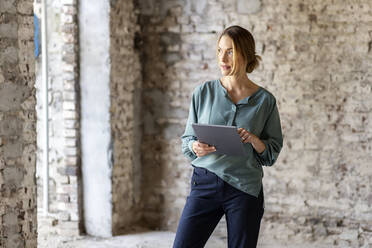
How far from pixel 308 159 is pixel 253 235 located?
181cm

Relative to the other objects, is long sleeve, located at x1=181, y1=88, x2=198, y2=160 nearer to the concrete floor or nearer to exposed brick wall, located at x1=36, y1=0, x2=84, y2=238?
the concrete floor

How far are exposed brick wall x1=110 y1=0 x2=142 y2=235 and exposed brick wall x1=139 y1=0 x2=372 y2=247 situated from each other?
0.23 metres

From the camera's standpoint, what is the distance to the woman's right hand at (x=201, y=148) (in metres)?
2.62

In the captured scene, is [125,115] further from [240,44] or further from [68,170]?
[240,44]

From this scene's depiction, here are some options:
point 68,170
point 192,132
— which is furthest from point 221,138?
point 68,170

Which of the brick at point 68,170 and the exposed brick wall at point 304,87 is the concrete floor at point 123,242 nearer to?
the exposed brick wall at point 304,87

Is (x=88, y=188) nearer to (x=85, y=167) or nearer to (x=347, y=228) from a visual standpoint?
(x=85, y=167)

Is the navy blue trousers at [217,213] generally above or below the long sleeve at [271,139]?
below

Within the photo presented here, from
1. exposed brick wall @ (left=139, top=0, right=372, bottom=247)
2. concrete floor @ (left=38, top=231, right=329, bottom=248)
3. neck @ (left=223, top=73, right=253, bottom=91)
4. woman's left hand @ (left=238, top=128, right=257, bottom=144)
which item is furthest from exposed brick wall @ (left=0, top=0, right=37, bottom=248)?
exposed brick wall @ (left=139, top=0, right=372, bottom=247)

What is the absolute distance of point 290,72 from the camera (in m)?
4.29

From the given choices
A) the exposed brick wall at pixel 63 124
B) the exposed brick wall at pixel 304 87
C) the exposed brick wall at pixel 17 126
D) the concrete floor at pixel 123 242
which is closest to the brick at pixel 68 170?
the exposed brick wall at pixel 63 124

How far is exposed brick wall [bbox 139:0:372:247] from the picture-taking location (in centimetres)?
415

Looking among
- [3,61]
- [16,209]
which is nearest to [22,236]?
[16,209]

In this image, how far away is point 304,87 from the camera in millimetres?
4254
